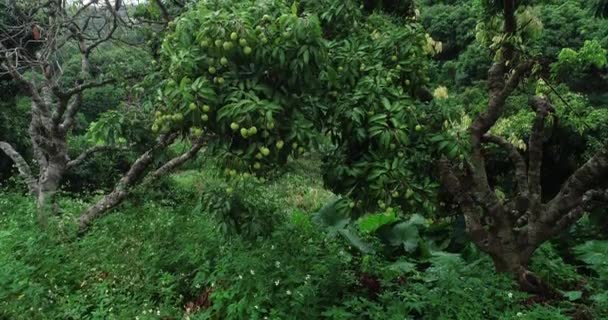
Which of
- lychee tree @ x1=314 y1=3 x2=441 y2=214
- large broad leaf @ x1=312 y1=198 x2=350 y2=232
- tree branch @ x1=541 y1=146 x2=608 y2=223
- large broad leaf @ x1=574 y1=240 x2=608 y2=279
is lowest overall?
large broad leaf @ x1=312 y1=198 x2=350 y2=232

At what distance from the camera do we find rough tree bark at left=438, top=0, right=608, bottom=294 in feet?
15.0

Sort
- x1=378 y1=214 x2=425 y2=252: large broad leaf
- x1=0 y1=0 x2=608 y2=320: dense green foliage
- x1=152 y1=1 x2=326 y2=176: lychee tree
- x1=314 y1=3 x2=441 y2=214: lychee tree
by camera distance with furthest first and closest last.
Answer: x1=378 y1=214 x2=425 y2=252: large broad leaf < x1=314 y1=3 x2=441 y2=214: lychee tree < x1=0 y1=0 x2=608 y2=320: dense green foliage < x1=152 y1=1 x2=326 y2=176: lychee tree

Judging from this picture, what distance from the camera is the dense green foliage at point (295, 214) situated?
10.6 ft

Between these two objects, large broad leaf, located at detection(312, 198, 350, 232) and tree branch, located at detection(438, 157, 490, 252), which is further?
large broad leaf, located at detection(312, 198, 350, 232)

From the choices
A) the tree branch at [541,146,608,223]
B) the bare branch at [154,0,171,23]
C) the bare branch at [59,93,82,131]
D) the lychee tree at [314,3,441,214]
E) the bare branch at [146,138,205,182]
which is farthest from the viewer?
the bare branch at [59,93,82,131]

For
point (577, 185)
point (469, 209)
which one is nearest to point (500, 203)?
point (469, 209)

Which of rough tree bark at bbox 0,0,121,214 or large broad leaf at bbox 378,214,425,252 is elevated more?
rough tree bark at bbox 0,0,121,214

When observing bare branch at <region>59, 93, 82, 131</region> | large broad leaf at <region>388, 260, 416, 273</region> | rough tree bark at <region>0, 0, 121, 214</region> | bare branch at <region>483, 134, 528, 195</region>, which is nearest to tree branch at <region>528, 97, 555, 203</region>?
bare branch at <region>483, 134, 528, 195</region>

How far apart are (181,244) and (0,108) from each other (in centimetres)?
775

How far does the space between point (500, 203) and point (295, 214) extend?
8.33ft

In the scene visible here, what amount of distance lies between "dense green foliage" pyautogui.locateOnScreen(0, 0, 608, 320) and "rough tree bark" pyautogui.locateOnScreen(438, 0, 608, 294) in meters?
0.17

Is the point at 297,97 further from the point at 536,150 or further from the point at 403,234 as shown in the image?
the point at 403,234

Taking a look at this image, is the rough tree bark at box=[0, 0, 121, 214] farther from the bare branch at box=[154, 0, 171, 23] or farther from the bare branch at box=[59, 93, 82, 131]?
the bare branch at box=[154, 0, 171, 23]

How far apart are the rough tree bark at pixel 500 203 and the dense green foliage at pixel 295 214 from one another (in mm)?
170
